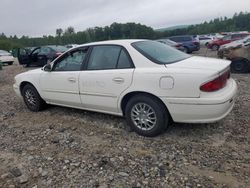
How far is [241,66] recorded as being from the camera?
9.54 meters

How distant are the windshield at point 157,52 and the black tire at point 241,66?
5.89 meters

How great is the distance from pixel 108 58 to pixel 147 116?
48.7 inches

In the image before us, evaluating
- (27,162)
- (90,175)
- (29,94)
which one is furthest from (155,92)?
(29,94)

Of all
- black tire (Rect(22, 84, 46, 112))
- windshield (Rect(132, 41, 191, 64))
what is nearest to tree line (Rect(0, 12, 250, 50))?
black tire (Rect(22, 84, 46, 112))

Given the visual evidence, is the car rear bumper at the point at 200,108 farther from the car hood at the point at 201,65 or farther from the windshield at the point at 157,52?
the windshield at the point at 157,52

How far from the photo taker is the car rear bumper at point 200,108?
3.57m

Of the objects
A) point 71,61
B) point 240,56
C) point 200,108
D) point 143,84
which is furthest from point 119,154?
point 240,56

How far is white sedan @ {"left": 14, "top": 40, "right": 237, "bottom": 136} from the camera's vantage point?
3.62 m

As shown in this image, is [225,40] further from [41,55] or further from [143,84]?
[143,84]

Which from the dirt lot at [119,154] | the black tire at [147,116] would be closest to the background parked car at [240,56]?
the dirt lot at [119,154]

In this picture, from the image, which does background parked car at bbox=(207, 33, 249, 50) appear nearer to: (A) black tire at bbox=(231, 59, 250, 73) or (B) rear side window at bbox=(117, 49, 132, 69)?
(A) black tire at bbox=(231, 59, 250, 73)

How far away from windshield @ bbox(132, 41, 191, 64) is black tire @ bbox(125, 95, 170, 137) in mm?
641

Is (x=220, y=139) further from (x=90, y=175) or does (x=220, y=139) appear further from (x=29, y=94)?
(x=29, y=94)

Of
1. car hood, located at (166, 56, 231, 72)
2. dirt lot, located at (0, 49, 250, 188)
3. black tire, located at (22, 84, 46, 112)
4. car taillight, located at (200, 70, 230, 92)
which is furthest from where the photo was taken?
black tire, located at (22, 84, 46, 112)
